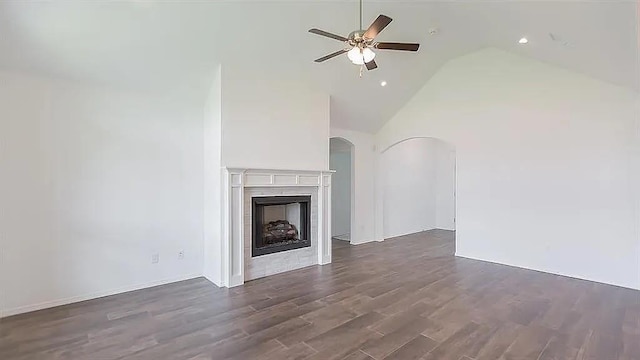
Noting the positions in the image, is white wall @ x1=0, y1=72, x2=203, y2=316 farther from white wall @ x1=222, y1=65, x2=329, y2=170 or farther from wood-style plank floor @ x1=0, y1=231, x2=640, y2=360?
white wall @ x1=222, y1=65, x2=329, y2=170

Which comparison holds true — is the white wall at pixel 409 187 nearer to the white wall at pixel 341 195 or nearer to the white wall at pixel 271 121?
the white wall at pixel 341 195

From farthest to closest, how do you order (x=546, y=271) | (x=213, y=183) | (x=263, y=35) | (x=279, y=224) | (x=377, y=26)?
(x=279, y=224) < (x=546, y=271) < (x=213, y=183) < (x=263, y=35) < (x=377, y=26)

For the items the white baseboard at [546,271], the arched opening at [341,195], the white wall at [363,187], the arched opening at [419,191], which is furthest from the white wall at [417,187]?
the white baseboard at [546,271]

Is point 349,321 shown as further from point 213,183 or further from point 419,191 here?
point 419,191

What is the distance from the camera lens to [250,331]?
307cm

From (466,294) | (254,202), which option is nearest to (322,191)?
→ (254,202)

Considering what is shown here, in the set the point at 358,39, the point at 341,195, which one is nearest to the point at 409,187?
the point at 341,195

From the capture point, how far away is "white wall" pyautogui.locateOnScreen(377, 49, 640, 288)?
450 centimetres

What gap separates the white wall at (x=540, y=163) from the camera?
450 cm

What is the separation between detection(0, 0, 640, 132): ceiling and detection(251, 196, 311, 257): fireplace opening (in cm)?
193

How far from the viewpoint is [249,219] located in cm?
463

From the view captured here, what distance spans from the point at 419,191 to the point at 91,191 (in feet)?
25.1

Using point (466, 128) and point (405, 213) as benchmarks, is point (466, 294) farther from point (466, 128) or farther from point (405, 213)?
point (405, 213)

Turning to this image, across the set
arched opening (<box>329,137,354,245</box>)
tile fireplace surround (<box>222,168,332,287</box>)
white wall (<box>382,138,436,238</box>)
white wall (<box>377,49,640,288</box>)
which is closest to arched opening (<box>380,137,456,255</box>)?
white wall (<box>382,138,436,238</box>)
